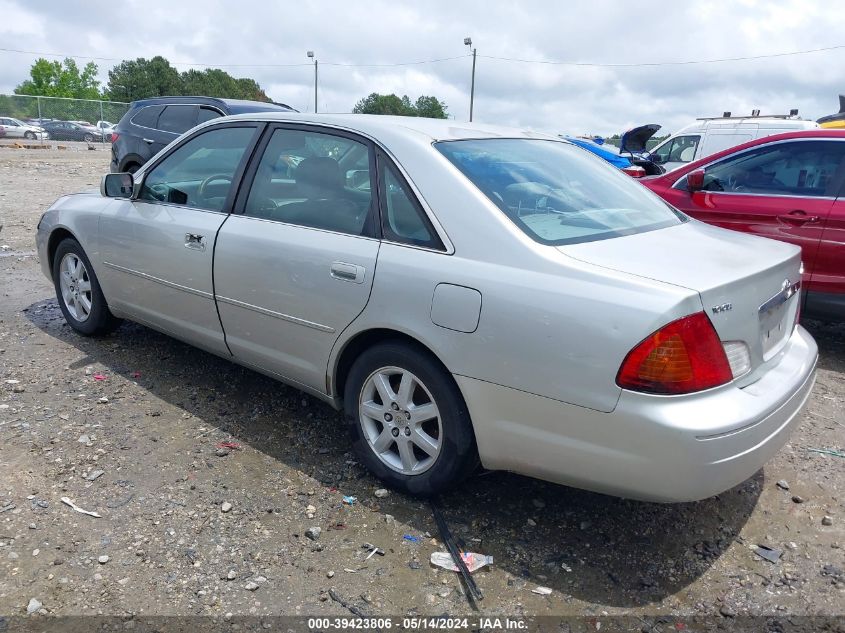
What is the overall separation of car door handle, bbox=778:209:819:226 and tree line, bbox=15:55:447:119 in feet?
178

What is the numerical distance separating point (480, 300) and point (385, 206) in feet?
2.42

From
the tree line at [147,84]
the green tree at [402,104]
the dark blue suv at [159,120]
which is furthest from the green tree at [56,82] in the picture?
the dark blue suv at [159,120]

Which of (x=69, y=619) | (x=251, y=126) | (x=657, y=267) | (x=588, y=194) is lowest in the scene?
(x=69, y=619)

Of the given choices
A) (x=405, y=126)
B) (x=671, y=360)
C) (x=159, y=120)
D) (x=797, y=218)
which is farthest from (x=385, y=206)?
(x=159, y=120)

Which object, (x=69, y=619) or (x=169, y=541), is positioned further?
(x=169, y=541)

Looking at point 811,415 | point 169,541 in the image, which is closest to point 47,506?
point 169,541

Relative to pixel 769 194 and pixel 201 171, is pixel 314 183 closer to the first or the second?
pixel 201 171

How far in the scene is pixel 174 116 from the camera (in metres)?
9.68

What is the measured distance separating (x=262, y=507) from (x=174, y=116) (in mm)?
8137

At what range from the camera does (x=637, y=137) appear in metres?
12.5

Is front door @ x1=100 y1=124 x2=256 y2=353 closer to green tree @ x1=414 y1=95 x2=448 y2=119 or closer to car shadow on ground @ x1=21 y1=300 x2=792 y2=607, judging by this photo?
car shadow on ground @ x1=21 y1=300 x2=792 y2=607

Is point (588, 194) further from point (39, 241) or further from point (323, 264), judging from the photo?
point (39, 241)

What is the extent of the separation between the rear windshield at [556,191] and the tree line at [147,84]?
183 feet

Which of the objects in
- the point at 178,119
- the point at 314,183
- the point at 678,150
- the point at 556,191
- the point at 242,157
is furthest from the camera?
the point at 678,150
